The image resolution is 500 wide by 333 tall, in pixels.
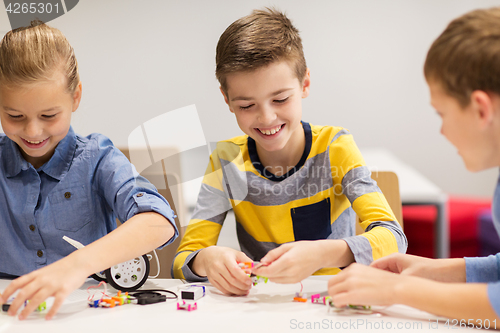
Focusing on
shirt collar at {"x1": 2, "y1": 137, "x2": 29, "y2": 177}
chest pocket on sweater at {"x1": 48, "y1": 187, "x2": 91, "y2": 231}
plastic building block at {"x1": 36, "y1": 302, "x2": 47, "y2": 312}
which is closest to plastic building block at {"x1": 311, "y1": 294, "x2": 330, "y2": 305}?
plastic building block at {"x1": 36, "y1": 302, "x2": 47, "y2": 312}

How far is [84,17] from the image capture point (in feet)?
4.50

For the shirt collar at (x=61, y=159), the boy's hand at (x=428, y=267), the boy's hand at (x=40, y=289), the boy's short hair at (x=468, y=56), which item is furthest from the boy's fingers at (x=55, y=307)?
the boy's short hair at (x=468, y=56)

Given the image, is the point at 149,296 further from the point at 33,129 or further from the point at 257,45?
the point at 257,45

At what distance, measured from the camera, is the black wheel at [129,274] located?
664mm

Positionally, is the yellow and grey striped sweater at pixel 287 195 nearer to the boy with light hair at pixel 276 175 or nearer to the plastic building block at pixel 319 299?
the boy with light hair at pixel 276 175

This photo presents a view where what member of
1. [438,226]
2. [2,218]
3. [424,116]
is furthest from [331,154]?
[424,116]

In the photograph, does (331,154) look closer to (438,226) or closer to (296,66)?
(296,66)

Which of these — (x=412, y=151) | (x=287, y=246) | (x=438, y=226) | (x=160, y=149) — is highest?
(x=160, y=149)

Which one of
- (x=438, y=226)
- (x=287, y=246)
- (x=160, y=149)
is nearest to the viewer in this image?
(x=287, y=246)

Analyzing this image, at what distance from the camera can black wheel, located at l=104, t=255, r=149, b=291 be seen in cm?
66

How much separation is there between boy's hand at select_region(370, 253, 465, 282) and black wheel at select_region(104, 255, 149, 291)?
371 millimetres

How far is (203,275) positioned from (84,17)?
3.40 ft

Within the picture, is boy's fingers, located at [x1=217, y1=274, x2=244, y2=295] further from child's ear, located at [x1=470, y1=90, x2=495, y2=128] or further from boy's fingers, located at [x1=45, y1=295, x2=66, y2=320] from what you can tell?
child's ear, located at [x1=470, y1=90, x2=495, y2=128]

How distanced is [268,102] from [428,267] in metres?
0.41
